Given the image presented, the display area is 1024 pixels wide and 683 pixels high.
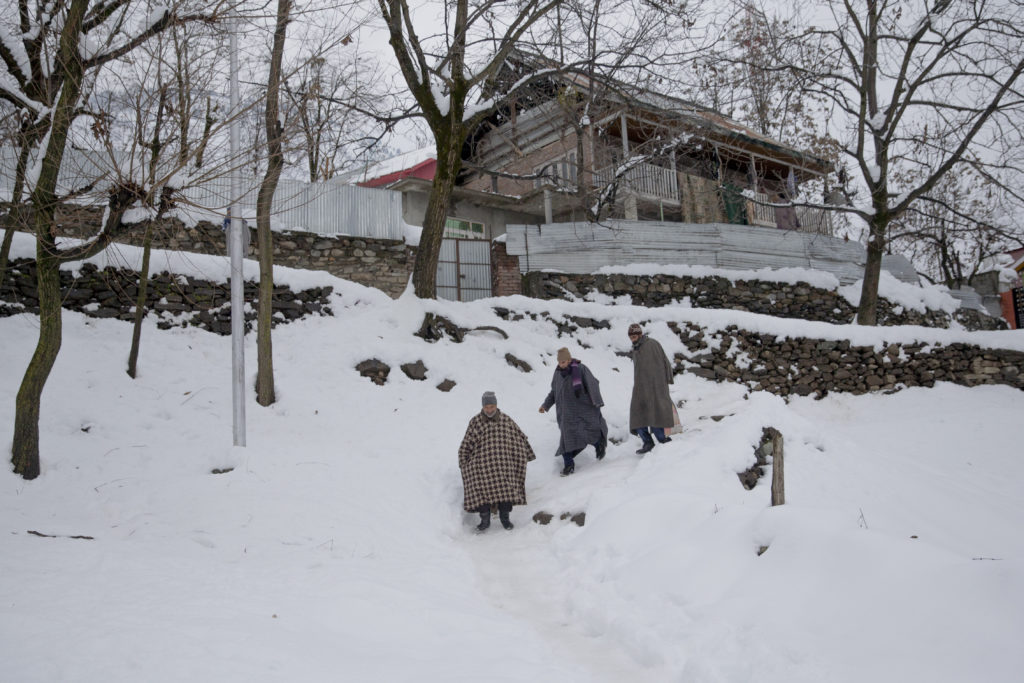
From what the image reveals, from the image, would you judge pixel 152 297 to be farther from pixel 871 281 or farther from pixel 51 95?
pixel 871 281

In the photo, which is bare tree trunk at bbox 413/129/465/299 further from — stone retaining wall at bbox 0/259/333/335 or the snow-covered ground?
stone retaining wall at bbox 0/259/333/335

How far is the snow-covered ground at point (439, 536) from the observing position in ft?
10.3

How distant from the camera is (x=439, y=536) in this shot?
6.22m

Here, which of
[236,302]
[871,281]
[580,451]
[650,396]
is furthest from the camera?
[871,281]

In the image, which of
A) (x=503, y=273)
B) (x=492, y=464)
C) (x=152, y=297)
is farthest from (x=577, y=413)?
(x=503, y=273)

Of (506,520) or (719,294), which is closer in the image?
(506,520)

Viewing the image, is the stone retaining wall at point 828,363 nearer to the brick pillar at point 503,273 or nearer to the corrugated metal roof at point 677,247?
the corrugated metal roof at point 677,247

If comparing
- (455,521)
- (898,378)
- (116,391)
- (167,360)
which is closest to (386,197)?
(167,360)

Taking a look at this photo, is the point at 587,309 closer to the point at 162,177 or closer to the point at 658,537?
the point at 658,537

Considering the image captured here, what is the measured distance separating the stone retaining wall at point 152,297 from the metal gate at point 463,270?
5.26 metres

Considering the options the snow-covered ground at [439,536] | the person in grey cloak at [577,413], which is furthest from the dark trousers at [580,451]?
the snow-covered ground at [439,536]

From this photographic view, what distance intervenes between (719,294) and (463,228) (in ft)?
25.7

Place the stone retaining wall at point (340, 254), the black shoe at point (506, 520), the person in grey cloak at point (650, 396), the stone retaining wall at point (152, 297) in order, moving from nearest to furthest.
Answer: the black shoe at point (506, 520), the person in grey cloak at point (650, 396), the stone retaining wall at point (152, 297), the stone retaining wall at point (340, 254)

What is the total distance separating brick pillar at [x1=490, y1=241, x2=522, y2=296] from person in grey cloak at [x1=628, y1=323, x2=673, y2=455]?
8.07 m
